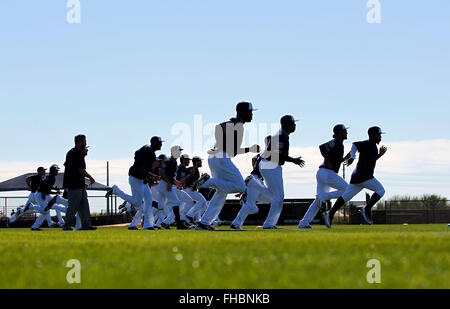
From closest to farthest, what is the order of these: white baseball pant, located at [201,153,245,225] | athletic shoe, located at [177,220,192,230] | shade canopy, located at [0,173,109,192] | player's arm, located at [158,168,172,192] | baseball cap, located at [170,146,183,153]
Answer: white baseball pant, located at [201,153,245,225] → player's arm, located at [158,168,172,192] → athletic shoe, located at [177,220,192,230] → baseball cap, located at [170,146,183,153] → shade canopy, located at [0,173,109,192]

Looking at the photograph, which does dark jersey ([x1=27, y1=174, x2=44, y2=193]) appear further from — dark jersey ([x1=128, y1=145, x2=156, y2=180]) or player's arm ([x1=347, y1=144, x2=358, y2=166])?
player's arm ([x1=347, y1=144, x2=358, y2=166])

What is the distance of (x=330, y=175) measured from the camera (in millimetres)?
15336

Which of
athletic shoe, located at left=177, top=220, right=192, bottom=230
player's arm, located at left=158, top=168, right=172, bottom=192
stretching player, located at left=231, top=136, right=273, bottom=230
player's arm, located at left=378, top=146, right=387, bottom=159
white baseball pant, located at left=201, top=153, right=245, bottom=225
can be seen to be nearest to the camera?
white baseball pant, located at left=201, top=153, right=245, bottom=225

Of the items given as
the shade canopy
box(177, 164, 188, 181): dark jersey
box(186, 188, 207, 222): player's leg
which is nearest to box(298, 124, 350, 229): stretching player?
box(186, 188, 207, 222): player's leg

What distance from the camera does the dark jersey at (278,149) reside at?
13.5 metres

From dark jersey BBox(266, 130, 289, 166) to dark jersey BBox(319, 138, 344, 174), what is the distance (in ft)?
6.78

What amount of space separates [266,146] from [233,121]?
1560 mm

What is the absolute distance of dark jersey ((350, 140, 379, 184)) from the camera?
1551cm

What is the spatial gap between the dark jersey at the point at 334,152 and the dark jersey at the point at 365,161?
0.45 metres

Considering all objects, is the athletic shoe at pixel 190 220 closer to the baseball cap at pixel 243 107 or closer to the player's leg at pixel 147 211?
the player's leg at pixel 147 211

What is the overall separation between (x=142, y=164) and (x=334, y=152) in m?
4.61

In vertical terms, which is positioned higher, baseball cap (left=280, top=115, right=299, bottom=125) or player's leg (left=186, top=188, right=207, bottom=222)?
baseball cap (left=280, top=115, right=299, bottom=125)

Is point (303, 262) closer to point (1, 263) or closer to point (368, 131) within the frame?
point (1, 263)

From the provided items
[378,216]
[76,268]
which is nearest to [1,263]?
[76,268]
